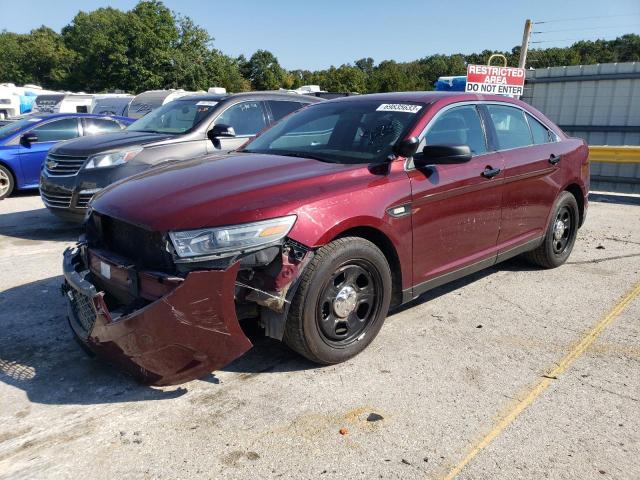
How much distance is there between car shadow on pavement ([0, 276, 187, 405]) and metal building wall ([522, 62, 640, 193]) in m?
11.3

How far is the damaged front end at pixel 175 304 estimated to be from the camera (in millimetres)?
2711

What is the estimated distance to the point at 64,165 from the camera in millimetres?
6797

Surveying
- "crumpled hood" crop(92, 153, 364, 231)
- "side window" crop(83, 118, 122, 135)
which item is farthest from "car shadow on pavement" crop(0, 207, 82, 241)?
"crumpled hood" crop(92, 153, 364, 231)

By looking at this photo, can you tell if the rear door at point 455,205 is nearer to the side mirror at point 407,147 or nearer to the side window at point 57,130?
the side mirror at point 407,147

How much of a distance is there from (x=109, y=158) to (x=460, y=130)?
4177mm

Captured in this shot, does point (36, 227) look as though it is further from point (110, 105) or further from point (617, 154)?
point (110, 105)

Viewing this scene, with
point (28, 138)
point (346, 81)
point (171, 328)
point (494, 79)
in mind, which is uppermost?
point (346, 81)

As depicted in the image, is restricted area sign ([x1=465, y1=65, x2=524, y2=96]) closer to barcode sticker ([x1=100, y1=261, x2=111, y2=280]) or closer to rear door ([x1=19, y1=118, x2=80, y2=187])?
rear door ([x1=19, y1=118, x2=80, y2=187])

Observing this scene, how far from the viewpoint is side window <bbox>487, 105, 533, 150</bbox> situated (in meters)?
4.57

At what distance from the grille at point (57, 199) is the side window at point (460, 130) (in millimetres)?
4640

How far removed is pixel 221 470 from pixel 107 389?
106cm

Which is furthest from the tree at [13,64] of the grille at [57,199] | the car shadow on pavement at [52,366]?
the car shadow on pavement at [52,366]

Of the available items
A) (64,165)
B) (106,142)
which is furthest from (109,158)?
(64,165)

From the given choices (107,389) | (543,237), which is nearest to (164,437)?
(107,389)
